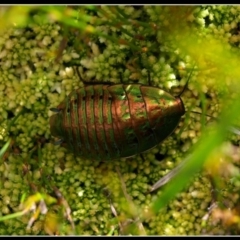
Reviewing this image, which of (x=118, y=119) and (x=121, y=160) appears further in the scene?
(x=121, y=160)

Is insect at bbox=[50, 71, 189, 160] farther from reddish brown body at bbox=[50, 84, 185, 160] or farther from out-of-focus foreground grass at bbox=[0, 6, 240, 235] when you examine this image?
out-of-focus foreground grass at bbox=[0, 6, 240, 235]

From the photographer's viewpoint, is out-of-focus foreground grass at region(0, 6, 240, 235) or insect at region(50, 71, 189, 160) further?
out-of-focus foreground grass at region(0, 6, 240, 235)

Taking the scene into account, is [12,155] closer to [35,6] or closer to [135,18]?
[35,6]

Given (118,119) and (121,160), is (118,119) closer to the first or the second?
(118,119)

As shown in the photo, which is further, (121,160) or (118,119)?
(121,160)

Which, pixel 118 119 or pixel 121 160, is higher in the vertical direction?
pixel 118 119

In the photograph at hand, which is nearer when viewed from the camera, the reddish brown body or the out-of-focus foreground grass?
the reddish brown body

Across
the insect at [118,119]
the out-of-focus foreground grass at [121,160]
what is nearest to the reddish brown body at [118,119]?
the insect at [118,119]

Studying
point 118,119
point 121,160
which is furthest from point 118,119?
point 121,160

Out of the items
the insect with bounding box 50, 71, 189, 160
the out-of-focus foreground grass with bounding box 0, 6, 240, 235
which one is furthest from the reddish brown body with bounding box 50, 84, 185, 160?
the out-of-focus foreground grass with bounding box 0, 6, 240, 235
